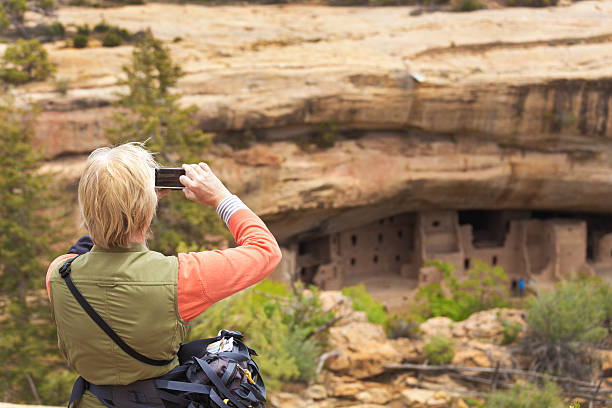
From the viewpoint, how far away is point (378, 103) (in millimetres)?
16828

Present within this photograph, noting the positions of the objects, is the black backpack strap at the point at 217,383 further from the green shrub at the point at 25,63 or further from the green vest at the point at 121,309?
the green shrub at the point at 25,63

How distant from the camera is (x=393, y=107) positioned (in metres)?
17.1

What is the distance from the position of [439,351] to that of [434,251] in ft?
33.3

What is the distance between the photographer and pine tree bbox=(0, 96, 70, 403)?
11.5 meters

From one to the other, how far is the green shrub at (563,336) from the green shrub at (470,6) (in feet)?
39.2

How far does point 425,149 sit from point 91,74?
10.7 meters

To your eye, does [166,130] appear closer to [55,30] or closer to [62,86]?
[62,86]

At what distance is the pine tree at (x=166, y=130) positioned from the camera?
13906mm

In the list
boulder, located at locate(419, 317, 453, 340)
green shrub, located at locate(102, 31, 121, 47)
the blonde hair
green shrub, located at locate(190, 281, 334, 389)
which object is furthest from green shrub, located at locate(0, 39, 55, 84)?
the blonde hair

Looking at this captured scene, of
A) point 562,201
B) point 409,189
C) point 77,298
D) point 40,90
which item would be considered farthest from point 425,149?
point 77,298

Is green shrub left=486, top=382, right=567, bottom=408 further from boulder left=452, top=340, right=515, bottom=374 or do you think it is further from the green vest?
the green vest

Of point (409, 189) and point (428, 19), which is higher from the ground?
point (428, 19)

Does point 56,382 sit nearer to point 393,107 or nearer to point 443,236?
point 393,107

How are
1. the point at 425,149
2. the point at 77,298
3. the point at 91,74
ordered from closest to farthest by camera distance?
the point at 77,298 → the point at 91,74 → the point at 425,149
